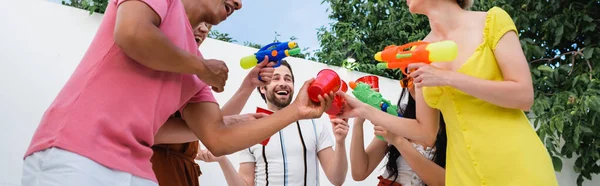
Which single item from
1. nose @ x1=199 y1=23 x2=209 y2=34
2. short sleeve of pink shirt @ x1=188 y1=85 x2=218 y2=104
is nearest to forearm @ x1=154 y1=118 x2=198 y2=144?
short sleeve of pink shirt @ x1=188 y1=85 x2=218 y2=104

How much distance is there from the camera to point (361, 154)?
8.36ft

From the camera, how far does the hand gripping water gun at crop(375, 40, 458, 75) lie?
1.37 meters

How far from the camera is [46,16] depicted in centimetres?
314

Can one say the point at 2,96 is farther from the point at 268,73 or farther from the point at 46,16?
the point at 268,73

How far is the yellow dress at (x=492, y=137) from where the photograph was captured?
1382 millimetres

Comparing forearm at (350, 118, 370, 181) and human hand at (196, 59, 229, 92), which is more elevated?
human hand at (196, 59, 229, 92)

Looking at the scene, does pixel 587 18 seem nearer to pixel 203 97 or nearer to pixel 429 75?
pixel 429 75

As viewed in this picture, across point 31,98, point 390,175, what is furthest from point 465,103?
point 31,98

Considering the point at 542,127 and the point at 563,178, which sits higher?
the point at 542,127

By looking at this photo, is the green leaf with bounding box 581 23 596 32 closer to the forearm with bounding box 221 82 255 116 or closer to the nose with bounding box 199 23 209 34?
the forearm with bounding box 221 82 255 116

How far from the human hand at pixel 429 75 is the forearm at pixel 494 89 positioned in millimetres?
18

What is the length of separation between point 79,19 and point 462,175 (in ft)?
8.76

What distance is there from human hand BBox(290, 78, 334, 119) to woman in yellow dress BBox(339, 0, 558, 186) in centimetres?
26

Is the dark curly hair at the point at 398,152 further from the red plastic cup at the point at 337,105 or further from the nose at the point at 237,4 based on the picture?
the nose at the point at 237,4
